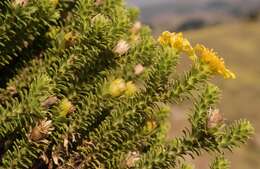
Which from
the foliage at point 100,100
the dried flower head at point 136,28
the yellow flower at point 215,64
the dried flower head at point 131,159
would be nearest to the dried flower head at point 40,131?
the foliage at point 100,100

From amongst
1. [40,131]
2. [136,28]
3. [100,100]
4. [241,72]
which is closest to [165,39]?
[100,100]

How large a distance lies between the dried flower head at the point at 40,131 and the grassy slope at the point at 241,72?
676 inches

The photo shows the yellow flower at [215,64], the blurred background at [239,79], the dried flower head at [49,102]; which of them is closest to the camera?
the dried flower head at [49,102]

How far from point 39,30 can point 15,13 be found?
1.63ft

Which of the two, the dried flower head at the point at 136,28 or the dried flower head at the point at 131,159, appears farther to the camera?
the dried flower head at the point at 136,28

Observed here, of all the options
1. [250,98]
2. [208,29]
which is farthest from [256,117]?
[208,29]

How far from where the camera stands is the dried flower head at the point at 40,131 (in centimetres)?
326

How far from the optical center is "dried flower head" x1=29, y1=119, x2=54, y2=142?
10.7 ft

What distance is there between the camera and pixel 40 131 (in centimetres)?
326

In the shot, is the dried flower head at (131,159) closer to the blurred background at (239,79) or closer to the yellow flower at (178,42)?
the yellow flower at (178,42)

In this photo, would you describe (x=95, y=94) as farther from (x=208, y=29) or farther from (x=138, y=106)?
(x=208, y=29)

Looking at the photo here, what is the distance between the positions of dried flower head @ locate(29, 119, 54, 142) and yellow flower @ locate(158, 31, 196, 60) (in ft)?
2.80

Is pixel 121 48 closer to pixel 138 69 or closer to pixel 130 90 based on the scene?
pixel 130 90

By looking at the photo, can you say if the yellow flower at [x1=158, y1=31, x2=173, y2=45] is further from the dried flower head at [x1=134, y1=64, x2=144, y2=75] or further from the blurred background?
the blurred background
